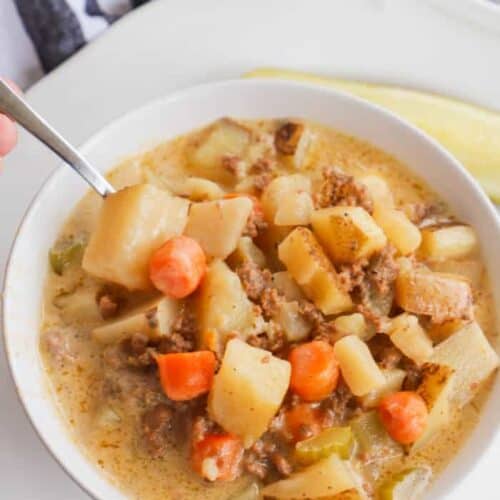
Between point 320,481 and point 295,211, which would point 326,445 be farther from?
point 295,211

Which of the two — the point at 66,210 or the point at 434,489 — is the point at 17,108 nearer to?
the point at 66,210

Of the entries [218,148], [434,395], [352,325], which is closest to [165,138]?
[218,148]

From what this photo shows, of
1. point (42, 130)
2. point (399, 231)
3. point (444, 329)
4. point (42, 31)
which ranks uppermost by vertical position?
point (42, 130)

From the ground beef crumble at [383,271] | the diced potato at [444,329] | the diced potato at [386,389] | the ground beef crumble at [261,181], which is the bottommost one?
the diced potato at [386,389]

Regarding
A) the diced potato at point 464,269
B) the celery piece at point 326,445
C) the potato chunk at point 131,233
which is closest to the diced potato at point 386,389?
the celery piece at point 326,445

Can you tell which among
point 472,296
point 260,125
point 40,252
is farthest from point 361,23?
point 40,252

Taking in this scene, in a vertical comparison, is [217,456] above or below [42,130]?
below

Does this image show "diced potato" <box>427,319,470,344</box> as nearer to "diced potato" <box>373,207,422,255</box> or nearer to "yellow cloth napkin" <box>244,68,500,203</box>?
"diced potato" <box>373,207,422,255</box>

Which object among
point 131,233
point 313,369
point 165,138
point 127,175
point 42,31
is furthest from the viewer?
point 42,31

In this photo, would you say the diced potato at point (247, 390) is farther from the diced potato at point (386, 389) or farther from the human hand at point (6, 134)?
the human hand at point (6, 134)

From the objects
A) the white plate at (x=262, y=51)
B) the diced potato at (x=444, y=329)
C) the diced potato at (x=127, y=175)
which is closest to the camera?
the diced potato at (x=444, y=329)
